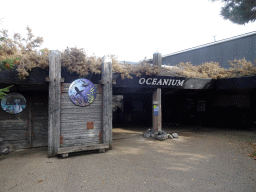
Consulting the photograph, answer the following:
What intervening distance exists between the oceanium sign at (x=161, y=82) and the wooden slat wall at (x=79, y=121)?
2.64m

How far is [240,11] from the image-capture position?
7.58 metres

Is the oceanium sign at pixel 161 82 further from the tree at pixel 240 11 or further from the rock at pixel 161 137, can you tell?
the tree at pixel 240 11

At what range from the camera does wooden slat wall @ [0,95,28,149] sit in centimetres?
739

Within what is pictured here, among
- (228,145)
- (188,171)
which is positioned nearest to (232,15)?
(228,145)

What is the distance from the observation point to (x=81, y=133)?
22.3ft

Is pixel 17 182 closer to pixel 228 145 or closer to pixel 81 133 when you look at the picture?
pixel 81 133

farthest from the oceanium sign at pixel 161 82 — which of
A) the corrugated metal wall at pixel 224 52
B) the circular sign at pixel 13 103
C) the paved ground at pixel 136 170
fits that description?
the corrugated metal wall at pixel 224 52

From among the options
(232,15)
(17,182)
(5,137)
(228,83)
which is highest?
(232,15)

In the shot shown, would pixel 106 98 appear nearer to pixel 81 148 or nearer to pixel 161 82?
pixel 81 148

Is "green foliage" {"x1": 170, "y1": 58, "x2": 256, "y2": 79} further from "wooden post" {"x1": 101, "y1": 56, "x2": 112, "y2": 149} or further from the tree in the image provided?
"wooden post" {"x1": 101, "y1": 56, "x2": 112, "y2": 149}

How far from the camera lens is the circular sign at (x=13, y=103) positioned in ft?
24.0

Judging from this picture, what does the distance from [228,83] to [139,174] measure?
27.9ft

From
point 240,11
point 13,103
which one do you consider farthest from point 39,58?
point 240,11

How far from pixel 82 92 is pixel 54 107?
3.63ft
